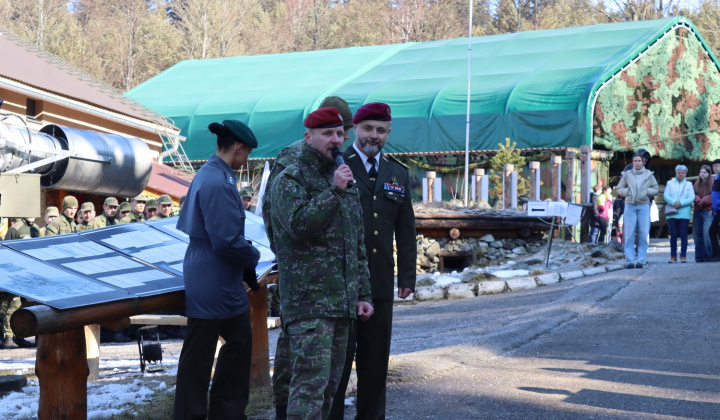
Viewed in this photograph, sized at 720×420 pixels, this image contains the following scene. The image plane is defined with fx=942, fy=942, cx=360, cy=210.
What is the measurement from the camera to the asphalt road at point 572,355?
637 centimetres

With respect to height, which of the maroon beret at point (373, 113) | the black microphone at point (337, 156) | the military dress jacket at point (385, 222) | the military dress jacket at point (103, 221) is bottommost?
the military dress jacket at point (103, 221)

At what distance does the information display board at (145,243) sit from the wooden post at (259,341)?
32.9 inches

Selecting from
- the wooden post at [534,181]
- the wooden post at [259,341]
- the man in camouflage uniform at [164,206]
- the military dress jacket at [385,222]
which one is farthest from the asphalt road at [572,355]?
the wooden post at [534,181]

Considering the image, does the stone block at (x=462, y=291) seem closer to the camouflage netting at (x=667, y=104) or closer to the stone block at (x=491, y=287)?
the stone block at (x=491, y=287)

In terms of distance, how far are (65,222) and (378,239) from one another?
887 cm

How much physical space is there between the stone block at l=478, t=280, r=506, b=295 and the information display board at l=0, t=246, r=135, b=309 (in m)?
10.0

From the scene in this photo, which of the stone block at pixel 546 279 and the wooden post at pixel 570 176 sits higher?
the wooden post at pixel 570 176

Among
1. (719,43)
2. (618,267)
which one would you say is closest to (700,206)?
(618,267)

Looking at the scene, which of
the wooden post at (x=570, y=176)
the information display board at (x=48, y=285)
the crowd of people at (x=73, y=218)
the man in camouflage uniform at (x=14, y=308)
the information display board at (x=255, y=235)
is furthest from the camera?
the wooden post at (x=570, y=176)

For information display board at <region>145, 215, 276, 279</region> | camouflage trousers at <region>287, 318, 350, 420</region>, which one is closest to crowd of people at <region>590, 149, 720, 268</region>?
information display board at <region>145, 215, 276, 279</region>

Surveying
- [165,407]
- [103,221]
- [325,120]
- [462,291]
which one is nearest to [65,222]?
[103,221]

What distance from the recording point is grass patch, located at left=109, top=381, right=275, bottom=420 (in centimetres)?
621

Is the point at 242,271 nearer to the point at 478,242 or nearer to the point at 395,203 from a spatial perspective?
the point at 395,203

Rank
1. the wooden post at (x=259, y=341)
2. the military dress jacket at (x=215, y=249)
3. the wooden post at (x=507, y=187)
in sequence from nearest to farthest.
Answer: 1. the military dress jacket at (x=215, y=249)
2. the wooden post at (x=259, y=341)
3. the wooden post at (x=507, y=187)
